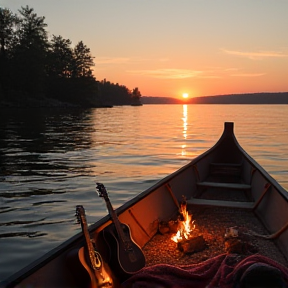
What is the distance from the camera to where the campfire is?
5332 millimetres

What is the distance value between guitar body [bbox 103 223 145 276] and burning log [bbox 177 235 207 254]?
1.12 meters

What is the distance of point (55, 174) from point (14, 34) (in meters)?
84.6

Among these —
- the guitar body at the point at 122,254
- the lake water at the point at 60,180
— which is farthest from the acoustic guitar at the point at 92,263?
the lake water at the point at 60,180

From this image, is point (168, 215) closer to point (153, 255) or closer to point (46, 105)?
point (153, 255)

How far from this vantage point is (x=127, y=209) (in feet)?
16.6

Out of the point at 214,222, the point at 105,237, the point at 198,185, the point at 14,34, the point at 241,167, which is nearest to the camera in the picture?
the point at 105,237

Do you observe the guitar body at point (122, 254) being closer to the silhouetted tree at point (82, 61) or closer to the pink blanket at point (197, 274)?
the pink blanket at point (197, 274)

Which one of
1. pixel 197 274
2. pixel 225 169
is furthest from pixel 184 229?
pixel 225 169

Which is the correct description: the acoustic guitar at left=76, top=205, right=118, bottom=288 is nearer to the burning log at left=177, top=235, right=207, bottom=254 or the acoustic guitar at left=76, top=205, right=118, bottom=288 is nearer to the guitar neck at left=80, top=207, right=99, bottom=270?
the guitar neck at left=80, top=207, right=99, bottom=270

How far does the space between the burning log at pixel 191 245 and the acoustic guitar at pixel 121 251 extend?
1.12 meters

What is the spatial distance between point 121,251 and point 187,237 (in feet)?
5.72

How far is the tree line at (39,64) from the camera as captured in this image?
276 ft

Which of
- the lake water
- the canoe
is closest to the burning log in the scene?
the canoe

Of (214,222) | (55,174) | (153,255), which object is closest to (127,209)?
(153,255)
